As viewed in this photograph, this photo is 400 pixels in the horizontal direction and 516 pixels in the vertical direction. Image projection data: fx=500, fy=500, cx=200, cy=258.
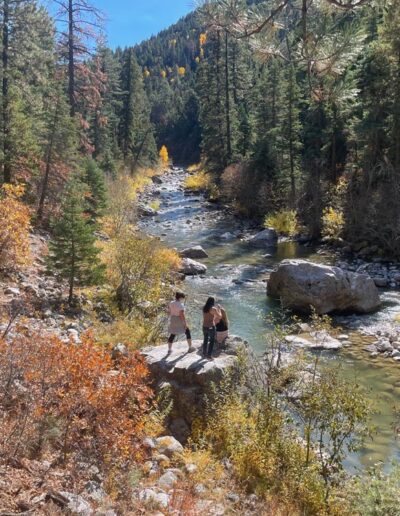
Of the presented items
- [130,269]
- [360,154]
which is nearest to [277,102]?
[360,154]

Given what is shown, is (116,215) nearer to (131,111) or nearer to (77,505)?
(77,505)

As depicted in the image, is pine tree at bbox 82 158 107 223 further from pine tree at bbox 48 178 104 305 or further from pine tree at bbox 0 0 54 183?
pine tree at bbox 48 178 104 305

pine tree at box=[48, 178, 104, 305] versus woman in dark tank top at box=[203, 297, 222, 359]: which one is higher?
pine tree at box=[48, 178, 104, 305]

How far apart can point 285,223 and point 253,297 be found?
518 inches

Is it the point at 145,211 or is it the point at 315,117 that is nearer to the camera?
the point at 315,117

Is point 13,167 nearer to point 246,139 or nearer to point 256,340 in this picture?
point 256,340

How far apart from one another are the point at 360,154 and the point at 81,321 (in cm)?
2235

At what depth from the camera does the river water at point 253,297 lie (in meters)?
10.7

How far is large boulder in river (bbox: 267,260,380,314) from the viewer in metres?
17.4

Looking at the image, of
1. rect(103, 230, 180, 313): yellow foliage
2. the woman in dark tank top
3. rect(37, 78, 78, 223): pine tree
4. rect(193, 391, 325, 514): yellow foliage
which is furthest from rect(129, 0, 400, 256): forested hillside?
rect(37, 78, 78, 223): pine tree

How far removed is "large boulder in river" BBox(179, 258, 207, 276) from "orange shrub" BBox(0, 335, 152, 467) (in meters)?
14.4

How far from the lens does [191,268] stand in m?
22.3

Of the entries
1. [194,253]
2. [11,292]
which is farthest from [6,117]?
[194,253]

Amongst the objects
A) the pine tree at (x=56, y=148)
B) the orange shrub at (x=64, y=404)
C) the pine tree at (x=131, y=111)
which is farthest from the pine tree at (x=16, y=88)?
the pine tree at (x=131, y=111)
